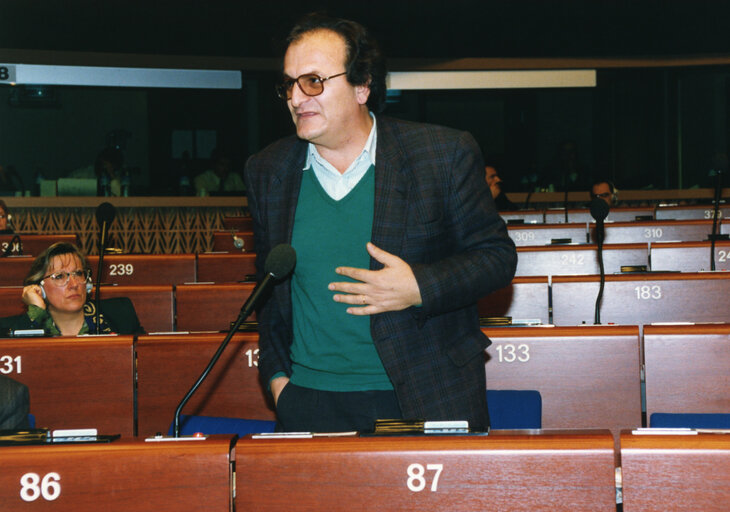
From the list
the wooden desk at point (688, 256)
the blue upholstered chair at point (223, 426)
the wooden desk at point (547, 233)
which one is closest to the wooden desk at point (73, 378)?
the blue upholstered chair at point (223, 426)

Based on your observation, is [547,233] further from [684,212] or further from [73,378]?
[73,378]

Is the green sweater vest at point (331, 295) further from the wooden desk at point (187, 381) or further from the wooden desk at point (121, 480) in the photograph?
the wooden desk at point (187, 381)

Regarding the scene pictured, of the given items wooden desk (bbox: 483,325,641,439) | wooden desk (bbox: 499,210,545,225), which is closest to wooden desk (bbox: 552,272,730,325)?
wooden desk (bbox: 483,325,641,439)

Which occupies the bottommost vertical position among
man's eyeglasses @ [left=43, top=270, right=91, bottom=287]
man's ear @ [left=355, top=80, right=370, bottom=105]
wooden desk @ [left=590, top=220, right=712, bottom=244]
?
man's eyeglasses @ [left=43, top=270, right=91, bottom=287]

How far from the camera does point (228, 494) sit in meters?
1.41

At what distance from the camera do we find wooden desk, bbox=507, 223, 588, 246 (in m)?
6.82

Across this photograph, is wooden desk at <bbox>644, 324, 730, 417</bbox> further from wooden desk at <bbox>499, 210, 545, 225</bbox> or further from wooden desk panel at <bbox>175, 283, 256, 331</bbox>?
wooden desk at <bbox>499, 210, 545, 225</bbox>

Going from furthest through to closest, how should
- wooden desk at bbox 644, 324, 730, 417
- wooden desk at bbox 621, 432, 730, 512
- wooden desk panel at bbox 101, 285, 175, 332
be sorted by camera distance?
wooden desk panel at bbox 101, 285, 175, 332 → wooden desk at bbox 644, 324, 730, 417 → wooden desk at bbox 621, 432, 730, 512

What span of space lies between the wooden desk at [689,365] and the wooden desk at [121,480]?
1.84 metres

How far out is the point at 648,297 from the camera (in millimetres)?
4078

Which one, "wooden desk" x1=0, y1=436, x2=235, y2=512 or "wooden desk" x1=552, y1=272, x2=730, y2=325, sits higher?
"wooden desk" x1=552, y1=272, x2=730, y2=325

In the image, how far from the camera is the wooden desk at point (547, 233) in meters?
6.82

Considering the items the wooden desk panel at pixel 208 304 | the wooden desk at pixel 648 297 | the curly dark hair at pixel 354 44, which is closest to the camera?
the curly dark hair at pixel 354 44

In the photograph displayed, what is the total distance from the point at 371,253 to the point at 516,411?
796mm
